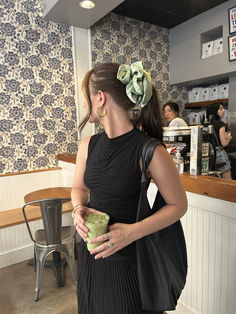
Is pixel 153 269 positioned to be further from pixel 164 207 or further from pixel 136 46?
pixel 136 46

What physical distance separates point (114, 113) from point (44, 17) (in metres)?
2.60

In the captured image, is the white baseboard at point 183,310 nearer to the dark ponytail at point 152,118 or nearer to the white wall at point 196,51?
the dark ponytail at point 152,118

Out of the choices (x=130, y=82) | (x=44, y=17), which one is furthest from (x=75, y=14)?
(x=130, y=82)

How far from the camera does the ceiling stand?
327cm

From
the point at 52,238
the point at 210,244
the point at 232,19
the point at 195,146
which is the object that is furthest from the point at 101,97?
the point at 232,19

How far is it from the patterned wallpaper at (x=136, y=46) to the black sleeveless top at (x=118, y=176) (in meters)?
2.65

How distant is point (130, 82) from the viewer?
0.85 m

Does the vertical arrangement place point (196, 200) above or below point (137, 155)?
below

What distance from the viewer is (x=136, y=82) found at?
0.82 m

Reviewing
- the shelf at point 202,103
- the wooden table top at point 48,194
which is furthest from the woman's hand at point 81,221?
the shelf at point 202,103

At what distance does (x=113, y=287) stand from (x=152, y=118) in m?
0.67

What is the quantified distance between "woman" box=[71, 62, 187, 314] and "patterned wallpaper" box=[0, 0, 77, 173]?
2160mm

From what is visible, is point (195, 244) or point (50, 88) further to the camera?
point (50, 88)

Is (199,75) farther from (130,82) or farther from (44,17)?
(130,82)
